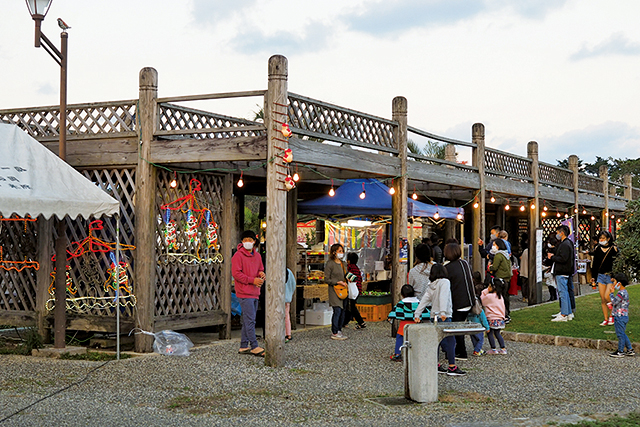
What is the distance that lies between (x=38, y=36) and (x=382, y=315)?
7.53 meters

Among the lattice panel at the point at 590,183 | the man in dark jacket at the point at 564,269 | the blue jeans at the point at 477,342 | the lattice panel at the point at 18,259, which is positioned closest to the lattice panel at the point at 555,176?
the lattice panel at the point at 590,183

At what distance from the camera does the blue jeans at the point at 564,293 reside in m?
12.7

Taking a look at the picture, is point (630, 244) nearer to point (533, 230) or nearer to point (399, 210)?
point (399, 210)

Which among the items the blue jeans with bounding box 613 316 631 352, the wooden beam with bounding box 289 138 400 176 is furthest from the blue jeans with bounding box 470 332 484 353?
the wooden beam with bounding box 289 138 400 176

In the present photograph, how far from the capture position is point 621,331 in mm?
9688

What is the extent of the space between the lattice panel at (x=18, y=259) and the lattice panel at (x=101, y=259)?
517mm

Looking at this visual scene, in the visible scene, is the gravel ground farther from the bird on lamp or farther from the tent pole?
the bird on lamp

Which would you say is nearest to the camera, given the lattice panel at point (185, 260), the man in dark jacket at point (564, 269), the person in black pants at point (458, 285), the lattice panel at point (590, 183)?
the person in black pants at point (458, 285)

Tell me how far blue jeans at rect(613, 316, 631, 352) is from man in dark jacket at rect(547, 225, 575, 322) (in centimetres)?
283

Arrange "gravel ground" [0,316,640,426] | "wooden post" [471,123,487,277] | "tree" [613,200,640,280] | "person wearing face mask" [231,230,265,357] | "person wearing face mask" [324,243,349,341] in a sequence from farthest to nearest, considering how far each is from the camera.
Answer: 1. "wooden post" [471,123,487,277]
2. "person wearing face mask" [324,243,349,341]
3. "tree" [613,200,640,280]
4. "person wearing face mask" [231,230,265,357]
5. "gravel ground" [0,316,640,426]

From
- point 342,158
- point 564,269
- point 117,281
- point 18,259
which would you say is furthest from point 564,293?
point 18,259

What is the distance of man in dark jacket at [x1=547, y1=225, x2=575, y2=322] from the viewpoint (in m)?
12.6

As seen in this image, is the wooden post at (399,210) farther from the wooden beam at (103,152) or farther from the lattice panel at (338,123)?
the wooden beam at (103,152)

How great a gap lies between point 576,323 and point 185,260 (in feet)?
21.5
